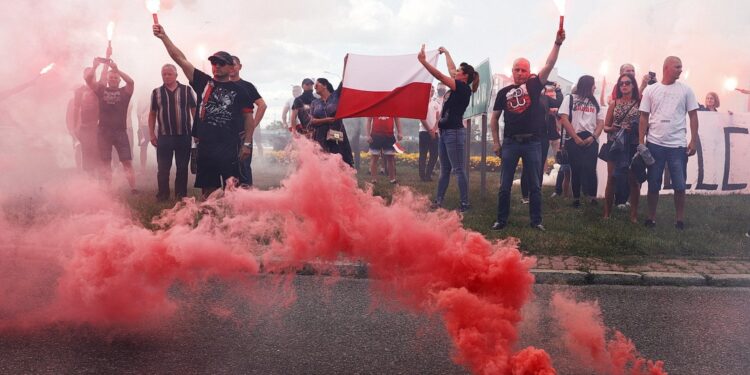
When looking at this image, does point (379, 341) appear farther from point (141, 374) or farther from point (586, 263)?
point (586, 263)

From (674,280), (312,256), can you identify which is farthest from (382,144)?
(312,256)

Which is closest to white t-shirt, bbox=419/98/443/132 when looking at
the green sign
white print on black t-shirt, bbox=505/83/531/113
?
the green sign

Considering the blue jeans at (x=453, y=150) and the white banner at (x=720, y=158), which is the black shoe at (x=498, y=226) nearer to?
the blue jeans at (x=453, y=150)

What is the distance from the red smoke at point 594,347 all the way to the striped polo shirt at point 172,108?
242 inches

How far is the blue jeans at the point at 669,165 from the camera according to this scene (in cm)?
730

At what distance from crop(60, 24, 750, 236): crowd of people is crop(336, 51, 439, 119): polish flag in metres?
0.31

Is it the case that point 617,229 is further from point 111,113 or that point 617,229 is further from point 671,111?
point 111,113

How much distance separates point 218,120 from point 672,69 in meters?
5.08

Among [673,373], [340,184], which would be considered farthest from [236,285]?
[673,373]

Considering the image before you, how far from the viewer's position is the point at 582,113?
887 cm

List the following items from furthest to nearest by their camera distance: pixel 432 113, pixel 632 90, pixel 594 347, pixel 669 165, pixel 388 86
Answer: pixel 432 113 < pixel 388 86 < pixel 632 90 < pixel 669 165 < pixel 594 347

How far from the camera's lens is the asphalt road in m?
3.42

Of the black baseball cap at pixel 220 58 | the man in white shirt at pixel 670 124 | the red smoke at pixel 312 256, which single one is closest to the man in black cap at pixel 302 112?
the black baseball cap at pixel 220 58

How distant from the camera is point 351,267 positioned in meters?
5.43
